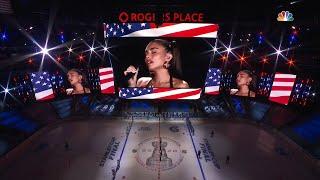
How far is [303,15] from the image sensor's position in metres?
17.8

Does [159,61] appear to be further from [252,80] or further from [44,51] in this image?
[44,51]

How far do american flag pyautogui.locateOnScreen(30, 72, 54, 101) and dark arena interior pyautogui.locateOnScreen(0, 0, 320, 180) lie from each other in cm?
8

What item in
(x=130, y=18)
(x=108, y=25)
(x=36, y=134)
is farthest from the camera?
(x=36, y=134)

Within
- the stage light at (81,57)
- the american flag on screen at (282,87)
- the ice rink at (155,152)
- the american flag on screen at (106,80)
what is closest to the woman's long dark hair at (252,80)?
the american flag on screen at (282,87)

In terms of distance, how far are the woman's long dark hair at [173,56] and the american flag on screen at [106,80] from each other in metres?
6.02

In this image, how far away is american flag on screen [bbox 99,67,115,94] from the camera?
21656 millimetres

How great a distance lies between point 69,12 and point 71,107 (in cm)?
901

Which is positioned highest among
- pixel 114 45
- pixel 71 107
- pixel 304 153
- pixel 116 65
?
pixel 114 45

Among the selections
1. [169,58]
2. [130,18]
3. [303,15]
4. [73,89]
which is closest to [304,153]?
[303,15]

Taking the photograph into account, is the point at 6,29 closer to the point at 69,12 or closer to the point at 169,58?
the point at 69,12

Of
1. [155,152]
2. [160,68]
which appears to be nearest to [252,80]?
[160,68]

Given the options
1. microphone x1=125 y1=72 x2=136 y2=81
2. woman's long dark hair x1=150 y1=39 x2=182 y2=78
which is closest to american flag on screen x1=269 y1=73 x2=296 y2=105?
woman's long dark hair x1=150 y1=39 x2=182 y2=78

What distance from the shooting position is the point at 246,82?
21.1m

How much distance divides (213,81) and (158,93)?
5.20m
